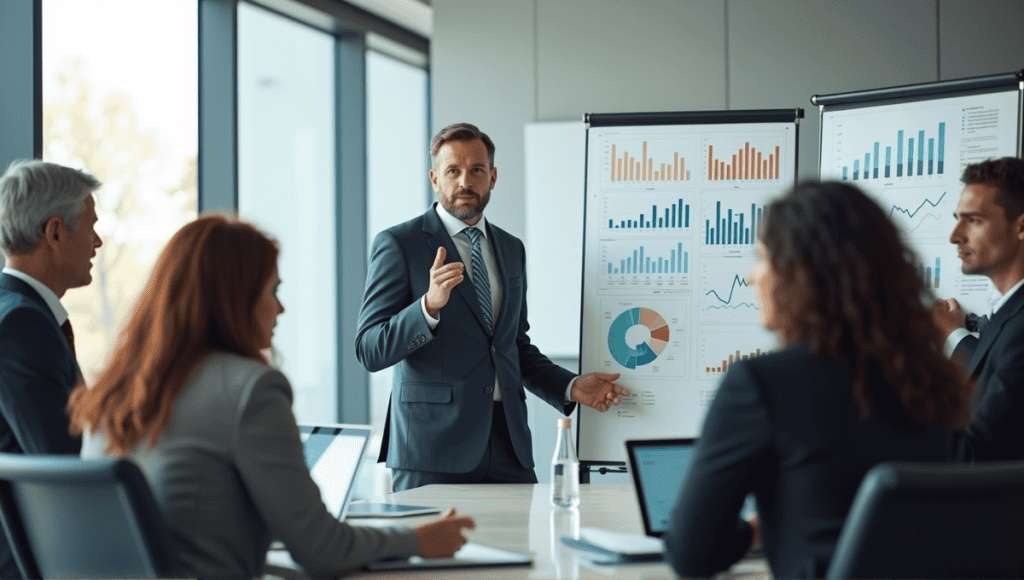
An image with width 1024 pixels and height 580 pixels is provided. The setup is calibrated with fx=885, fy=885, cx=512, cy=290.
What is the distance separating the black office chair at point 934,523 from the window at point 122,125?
11.6ft

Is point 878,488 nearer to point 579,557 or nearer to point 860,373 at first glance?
point 860,373

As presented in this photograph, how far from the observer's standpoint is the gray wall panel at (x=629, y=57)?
4.32 metres

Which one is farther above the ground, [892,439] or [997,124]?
[997,124]

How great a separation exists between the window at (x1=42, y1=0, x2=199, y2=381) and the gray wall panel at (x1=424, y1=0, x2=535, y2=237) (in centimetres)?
129

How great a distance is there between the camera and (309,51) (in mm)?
5492

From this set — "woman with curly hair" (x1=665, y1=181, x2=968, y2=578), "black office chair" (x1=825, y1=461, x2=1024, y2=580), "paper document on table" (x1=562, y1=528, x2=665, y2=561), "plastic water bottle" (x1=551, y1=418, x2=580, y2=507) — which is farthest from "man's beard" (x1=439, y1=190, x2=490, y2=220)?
"black office chair" (x1=825, y1=461, x2=1024, y2=580)

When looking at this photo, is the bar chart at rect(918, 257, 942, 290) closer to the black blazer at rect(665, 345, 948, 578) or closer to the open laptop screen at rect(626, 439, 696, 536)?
the open laptop screen at rect(626, 439, 696, 536)

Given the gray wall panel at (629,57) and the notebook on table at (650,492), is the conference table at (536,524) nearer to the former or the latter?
the notebook on table at (650,492)

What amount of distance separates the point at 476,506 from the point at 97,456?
1.05 m

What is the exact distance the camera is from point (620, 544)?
5.65 ft

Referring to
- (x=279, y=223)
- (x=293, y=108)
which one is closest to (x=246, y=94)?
(x=293, y=108)

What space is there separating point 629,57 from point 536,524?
295 centimetres

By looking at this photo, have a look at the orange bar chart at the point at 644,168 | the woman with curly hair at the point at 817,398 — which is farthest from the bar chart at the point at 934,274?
the woman with curly hair at the point at 817,398

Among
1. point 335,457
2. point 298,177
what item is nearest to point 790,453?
point 335,457
